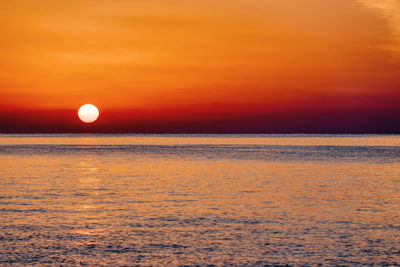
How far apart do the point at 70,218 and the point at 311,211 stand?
42.6 feet

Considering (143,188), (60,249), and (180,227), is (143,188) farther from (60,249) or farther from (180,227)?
(60,249)

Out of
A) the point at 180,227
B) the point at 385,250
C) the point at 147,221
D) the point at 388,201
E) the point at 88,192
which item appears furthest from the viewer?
the point at 88,192

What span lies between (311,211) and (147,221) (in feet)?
30.8

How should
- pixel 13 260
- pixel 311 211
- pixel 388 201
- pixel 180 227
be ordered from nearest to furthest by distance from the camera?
pixel 13 260 → pixel 180 227 → pixel 311 211 → pixel 388 201

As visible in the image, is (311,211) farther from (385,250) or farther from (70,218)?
(70,218)

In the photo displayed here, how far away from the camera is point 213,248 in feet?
64.1

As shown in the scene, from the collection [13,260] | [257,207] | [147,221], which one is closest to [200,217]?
[147,221]

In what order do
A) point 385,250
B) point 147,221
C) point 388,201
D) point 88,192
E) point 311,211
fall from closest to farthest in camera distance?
point 385,250 → point 147,221 → point 311,211 → point 388,201 → point 88,192

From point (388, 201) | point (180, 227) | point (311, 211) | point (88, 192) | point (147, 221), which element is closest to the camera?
point (180, 227)

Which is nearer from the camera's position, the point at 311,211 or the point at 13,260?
the point at 13,260

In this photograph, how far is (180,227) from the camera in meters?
23.5

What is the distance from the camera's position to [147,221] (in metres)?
25.1

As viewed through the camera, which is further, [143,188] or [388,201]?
[143,188]

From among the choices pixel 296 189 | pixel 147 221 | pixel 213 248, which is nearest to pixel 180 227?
pixel 147 221
